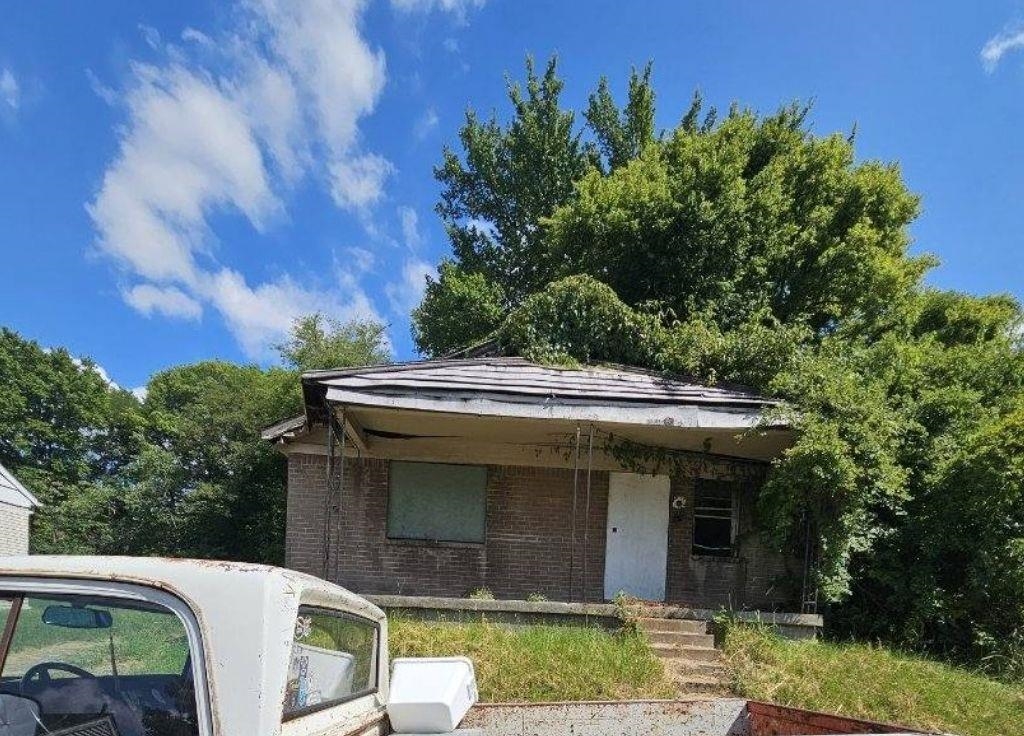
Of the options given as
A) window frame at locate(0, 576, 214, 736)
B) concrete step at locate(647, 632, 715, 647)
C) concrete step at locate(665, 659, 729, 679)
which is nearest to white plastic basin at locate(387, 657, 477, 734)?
window frame at locate(0, 576, 214, 736)

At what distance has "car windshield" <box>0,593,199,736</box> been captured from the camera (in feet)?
6.44

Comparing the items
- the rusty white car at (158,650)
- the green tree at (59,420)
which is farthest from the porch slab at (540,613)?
the green tree at (59,420)

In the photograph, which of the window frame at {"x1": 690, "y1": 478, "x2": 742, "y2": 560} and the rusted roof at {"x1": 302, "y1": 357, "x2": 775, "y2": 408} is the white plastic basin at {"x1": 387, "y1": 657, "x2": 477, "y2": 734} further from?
the window frame at {"x1": 690, "y1": 478, "x2": 742, "y2": 560}

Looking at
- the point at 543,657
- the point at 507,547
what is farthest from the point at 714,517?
the point at 543,657

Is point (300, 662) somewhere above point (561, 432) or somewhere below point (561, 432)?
below

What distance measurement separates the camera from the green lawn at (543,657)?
6.50 meters

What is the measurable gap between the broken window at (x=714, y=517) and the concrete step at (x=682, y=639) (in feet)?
12.8

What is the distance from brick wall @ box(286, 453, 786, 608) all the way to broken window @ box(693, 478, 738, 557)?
0.16 m

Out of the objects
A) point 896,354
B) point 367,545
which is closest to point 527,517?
point 367,545

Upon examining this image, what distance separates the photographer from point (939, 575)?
909 cm

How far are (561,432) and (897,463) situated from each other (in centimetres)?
473

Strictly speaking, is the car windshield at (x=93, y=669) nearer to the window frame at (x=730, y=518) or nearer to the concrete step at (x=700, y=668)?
the concrete step at (x=700, y=668)

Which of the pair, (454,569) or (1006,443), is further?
(454,569)

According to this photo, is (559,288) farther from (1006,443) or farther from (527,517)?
(1006,443)
